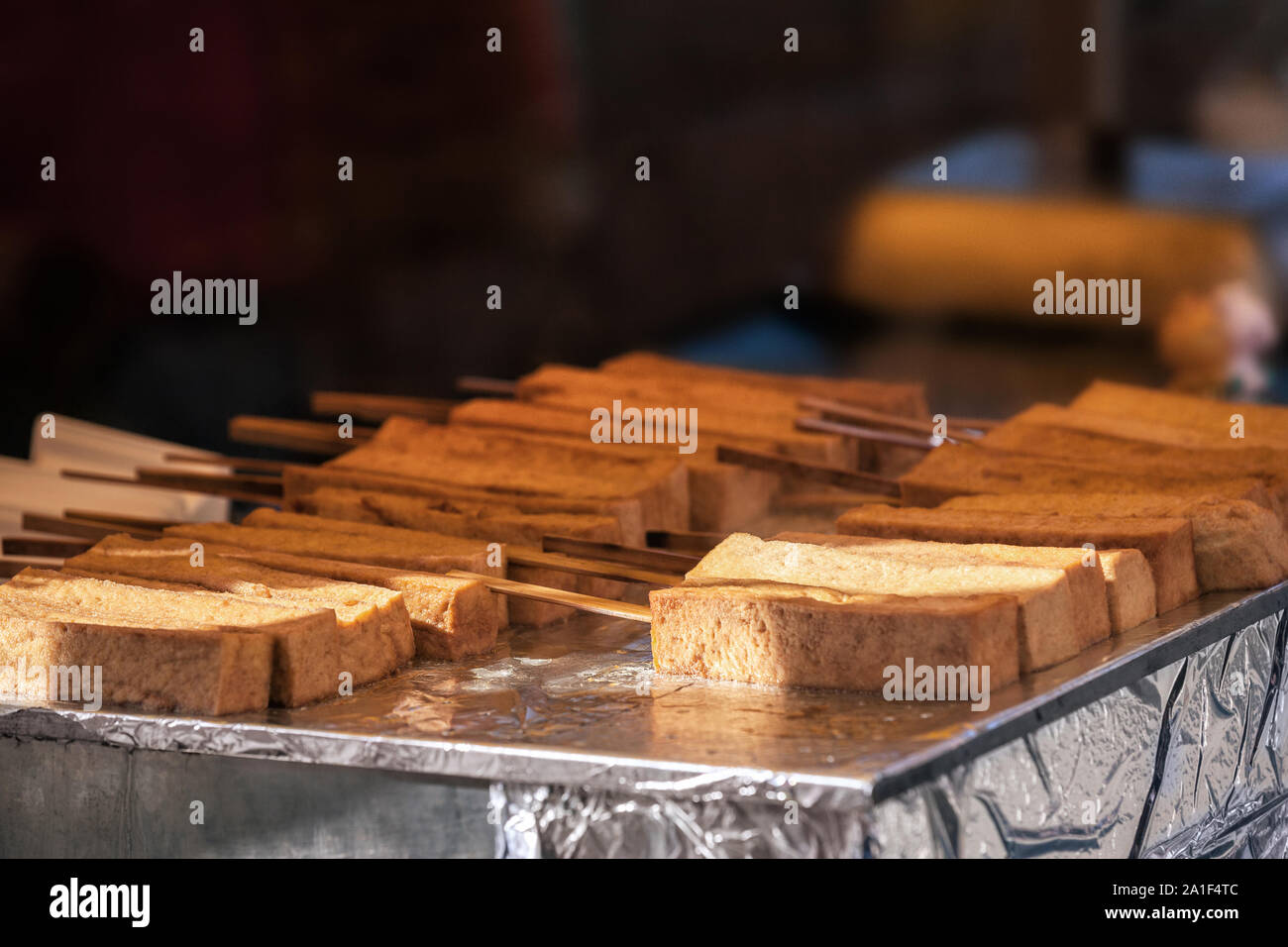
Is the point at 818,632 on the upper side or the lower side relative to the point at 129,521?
lower

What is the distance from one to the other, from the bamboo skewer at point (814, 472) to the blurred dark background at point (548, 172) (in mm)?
2000

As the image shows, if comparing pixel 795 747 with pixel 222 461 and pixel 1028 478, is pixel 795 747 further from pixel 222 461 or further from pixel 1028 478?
pixel 222 461

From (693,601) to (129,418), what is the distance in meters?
2.85

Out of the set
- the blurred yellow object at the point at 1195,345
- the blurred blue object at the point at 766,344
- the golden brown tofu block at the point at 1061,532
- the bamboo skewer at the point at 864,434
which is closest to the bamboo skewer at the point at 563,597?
the golden brown tofu block at the point at 1061,532

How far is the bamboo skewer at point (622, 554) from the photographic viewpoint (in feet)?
12.0

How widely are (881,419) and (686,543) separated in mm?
1071

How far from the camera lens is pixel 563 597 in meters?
3.48

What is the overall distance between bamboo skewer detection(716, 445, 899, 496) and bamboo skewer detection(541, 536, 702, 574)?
1.92 ft

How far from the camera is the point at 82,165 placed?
5.30m

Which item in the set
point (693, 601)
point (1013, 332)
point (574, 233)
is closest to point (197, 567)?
point (693, 601)

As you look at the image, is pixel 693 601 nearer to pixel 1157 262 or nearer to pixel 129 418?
pixel 129 418

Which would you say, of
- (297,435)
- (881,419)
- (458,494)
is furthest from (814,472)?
(297,435)

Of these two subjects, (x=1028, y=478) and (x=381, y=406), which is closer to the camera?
(x=1028, y=478)

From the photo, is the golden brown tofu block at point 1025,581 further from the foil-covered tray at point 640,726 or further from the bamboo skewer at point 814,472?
the bamboo skewer at point 814,472
